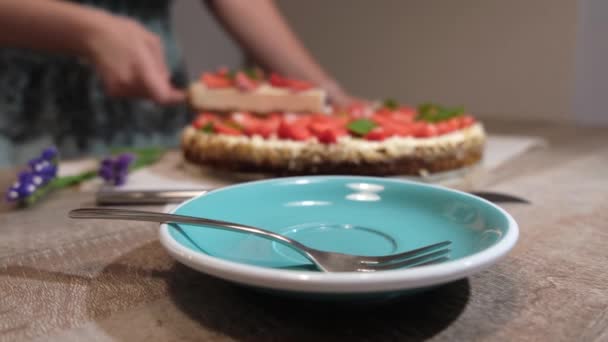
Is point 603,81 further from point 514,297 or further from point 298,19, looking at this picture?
point 514,297

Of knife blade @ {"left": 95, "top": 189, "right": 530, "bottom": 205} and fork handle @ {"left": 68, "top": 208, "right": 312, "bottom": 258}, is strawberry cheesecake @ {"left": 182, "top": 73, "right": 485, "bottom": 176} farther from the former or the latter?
fork handle @ {"left": 68, "top": 208, "right": 312, "bottom": 258}

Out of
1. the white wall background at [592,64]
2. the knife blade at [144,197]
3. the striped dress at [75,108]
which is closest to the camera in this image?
the knife blade at [144,197]

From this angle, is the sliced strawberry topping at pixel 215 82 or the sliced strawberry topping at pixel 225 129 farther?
the sliced strawberry topping at pixel 215 82

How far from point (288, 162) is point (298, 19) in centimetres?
227

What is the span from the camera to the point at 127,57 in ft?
4.37

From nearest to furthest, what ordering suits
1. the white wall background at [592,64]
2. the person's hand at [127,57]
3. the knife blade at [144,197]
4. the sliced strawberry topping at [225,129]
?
the knife blade at [144,197] < the sliced strawberry topping at [225,129] < the person's hand at [127,57] < the white wall background at [592,64]

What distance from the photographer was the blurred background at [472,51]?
2.15 m

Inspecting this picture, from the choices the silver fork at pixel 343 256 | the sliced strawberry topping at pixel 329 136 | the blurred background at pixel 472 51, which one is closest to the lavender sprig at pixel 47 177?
the sliced strawberry topping at pixel 329 136

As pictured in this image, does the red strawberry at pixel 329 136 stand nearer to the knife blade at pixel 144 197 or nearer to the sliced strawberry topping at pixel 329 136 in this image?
the sliced strawberry topping at pixel 329 136

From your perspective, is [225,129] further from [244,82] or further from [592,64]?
[592,64]

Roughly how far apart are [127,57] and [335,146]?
0.65 meters

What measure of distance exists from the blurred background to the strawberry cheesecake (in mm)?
1238

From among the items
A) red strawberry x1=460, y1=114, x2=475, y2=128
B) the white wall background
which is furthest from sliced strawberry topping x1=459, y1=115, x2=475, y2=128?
the white wall background


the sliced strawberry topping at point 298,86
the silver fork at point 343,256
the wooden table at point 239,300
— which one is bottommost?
the wooden table at point 239,300
